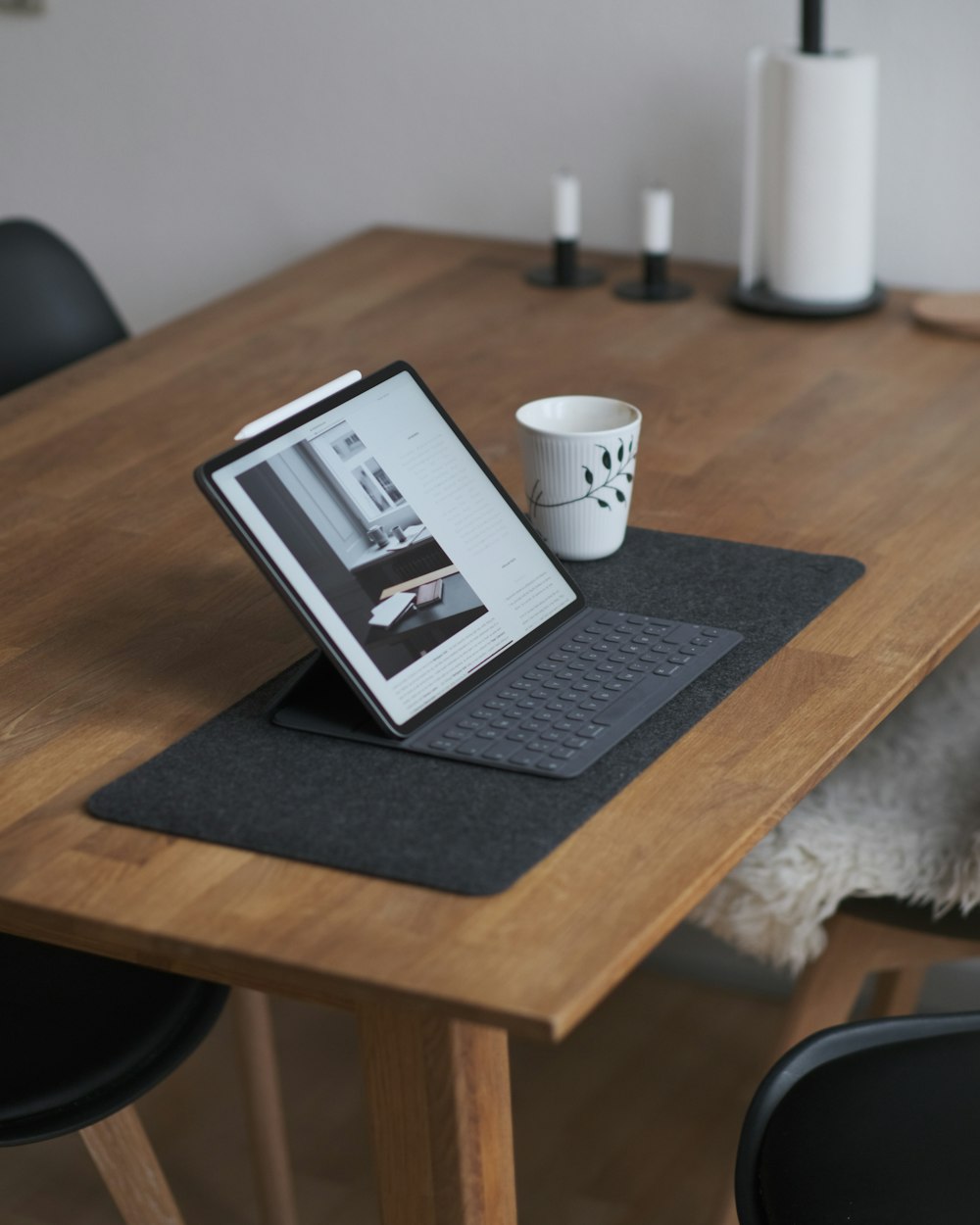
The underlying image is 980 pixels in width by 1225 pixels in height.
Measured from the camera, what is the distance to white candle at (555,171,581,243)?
1.91 m

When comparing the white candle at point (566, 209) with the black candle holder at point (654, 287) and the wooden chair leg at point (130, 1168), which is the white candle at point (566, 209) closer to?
the black candle holder at point (654, 287)

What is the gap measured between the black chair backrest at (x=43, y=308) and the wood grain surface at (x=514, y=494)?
15cm

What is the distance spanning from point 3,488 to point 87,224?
1.15 metres

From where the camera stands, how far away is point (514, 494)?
1.31 metres

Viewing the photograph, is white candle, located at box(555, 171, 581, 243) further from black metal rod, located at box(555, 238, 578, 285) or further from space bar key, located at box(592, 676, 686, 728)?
space bar key, located at box(592, 676, 686, 728)

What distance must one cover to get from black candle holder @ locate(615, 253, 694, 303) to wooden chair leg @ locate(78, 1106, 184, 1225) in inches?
41.1

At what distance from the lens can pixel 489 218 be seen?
2.15m

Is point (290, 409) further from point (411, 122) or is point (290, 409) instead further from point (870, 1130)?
point (411, 122)

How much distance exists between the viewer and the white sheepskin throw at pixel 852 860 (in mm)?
1264

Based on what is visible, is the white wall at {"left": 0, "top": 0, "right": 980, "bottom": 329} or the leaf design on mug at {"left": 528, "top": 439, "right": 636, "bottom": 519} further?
the white wall at {"left": 0, "top": 0, "right": 980, "bottom": 329}

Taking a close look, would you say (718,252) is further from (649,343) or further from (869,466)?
(869,466)

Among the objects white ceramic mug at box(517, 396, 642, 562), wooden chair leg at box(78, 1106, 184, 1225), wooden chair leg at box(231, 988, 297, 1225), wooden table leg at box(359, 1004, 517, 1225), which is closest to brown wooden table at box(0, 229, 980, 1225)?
wooden table leg at box(359, 1004, 517, 1225)

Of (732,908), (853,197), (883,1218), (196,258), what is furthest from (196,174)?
(883,1218)

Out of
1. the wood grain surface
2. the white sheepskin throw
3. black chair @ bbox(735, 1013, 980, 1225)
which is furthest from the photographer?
the white sheepskin throw
